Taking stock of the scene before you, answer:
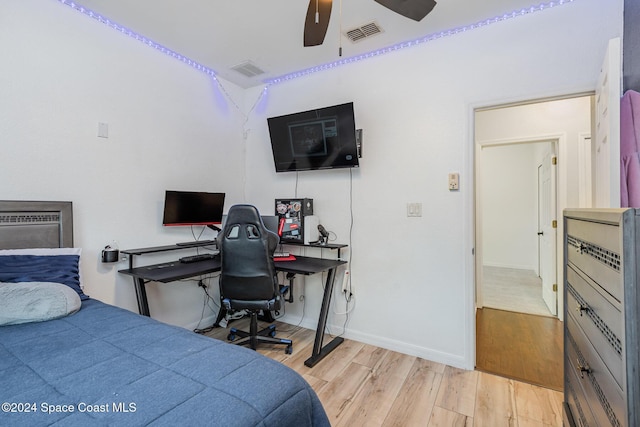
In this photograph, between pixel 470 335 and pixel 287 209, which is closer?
pixel 470 335

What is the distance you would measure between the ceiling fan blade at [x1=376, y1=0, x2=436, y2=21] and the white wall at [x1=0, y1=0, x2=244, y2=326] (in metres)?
2.24

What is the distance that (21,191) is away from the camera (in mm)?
1995

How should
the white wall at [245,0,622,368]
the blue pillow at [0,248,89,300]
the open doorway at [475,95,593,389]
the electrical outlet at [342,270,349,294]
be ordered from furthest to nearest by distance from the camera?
the electrical outlet at [342,270,349,294]
the open doorway at [475,95,593,389]
the white wall at [245,0,622,368]
the blue pillow at [0,248,89,300]

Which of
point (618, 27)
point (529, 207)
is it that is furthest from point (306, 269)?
point (529, 207)

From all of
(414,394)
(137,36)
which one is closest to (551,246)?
(414,394)

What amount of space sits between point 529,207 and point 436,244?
474 centimetres

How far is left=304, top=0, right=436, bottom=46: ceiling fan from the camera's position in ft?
4.90

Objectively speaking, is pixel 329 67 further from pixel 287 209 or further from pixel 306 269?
pixel 306 269

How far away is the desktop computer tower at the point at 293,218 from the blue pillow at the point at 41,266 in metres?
1.70

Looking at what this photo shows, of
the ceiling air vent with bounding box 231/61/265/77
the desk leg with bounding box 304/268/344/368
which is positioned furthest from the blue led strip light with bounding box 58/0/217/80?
the desk leg with bounding box 304/268/344/368

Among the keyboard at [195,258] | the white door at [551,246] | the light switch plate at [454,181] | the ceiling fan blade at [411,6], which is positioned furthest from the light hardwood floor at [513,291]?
the ceiling fan blade at [411,6]

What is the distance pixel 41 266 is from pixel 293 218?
6.41 ft

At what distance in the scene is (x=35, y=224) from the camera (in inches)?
79.3

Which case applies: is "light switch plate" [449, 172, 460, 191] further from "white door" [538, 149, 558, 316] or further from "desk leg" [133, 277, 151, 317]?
"desk leg" [133, 277, 151, 317]
